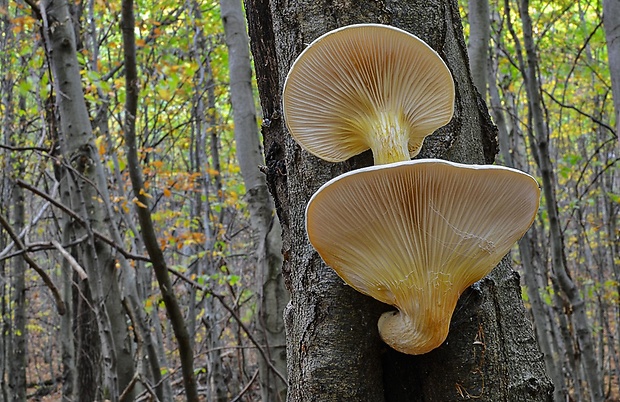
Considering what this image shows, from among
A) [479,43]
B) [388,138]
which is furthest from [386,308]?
[479,43]

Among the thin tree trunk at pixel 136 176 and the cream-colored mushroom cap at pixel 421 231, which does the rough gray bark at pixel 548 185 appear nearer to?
the thin tree trunk at pixel 136 176

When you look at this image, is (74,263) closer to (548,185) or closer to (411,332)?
(411,332)

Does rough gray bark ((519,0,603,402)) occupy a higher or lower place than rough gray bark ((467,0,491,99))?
lower

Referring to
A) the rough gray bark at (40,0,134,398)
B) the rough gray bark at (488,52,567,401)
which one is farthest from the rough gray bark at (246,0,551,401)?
the rough gray bark at (488,52,567,401)

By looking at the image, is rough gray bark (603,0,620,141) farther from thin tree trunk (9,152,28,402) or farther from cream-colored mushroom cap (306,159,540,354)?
thin tree trunk (9,152,28,402)

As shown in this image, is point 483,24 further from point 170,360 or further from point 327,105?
point 170,360

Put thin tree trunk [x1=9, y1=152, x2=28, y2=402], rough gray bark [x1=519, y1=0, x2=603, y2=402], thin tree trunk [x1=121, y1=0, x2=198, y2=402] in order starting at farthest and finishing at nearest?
thin tree trunk [x1=9, y1=152, x2=28, y2=402], rough gray bark [x1=519, y1=0, x2=603, y2=402], thin tree trunk [x1=121, y1=0, x2=198, y2=402]
